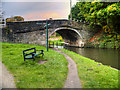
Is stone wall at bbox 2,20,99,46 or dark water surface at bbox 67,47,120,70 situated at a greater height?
stone wall at bbox 2,20,99,46

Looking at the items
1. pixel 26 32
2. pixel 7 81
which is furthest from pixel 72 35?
pixel 7 81

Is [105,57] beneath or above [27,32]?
beneath

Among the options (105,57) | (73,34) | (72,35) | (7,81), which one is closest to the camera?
(7,81)

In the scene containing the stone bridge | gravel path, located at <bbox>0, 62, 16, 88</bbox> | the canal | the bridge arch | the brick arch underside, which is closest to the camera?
gravel path, located at <bbox>0, 62, 16, 88</bbox>

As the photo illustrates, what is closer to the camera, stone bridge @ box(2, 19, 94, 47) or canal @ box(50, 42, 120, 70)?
canal @ box(50, 42, 120, 70)

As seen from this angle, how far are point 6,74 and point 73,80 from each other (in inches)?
139

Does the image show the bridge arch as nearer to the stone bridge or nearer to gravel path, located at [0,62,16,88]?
the stone bridge

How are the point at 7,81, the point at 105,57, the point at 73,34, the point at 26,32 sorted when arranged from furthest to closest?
the point at 73,34
the point at 26,32
the point at 105,57
the point at 7,81

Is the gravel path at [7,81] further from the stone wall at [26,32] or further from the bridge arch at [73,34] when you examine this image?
the bridge arch at [73,34]

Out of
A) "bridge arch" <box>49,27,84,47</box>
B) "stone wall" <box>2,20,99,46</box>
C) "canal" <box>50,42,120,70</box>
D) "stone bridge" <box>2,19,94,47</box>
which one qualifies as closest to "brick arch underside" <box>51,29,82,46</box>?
"bridge arch" <box>49,27,84,47</box>

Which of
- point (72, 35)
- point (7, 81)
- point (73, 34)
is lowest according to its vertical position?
point (7, 81)

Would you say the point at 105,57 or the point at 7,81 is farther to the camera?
the point at 105,57

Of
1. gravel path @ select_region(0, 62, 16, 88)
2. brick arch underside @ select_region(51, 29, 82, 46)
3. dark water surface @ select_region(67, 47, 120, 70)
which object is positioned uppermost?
brick arch underside @ select_region(51, 29, 82, 46)

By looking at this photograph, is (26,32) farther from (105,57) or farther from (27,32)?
(105,57)
